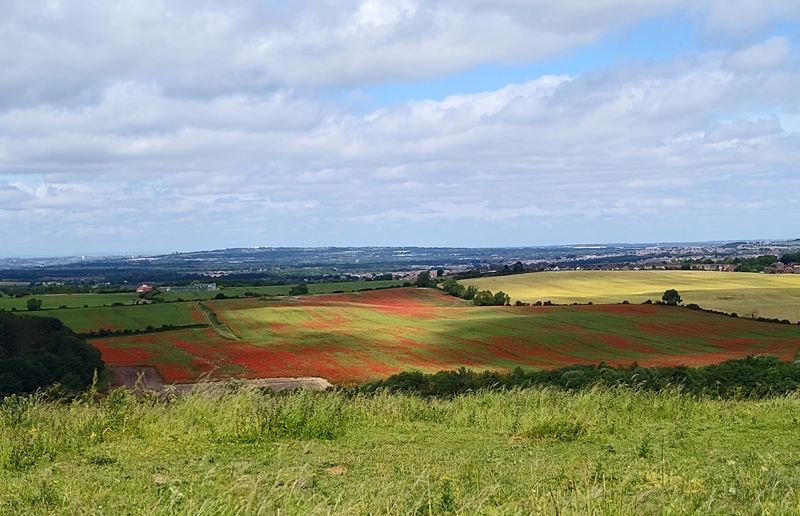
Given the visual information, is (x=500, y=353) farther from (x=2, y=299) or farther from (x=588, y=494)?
(x=2, y=299)

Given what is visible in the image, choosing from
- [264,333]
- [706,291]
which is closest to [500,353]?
[264,333]

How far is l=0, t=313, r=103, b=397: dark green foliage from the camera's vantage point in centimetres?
3844

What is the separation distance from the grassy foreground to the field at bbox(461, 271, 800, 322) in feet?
199

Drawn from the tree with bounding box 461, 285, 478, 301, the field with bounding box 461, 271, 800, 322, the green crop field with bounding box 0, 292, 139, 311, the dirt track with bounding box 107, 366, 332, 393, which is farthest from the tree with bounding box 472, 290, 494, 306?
the dirt track with bounding box 107, 366, 332, 393

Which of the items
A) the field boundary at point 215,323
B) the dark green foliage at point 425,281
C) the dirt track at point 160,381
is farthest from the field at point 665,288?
the dirt track at point 160,381

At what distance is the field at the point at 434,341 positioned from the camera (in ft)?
143

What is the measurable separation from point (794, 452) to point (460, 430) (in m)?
4.82

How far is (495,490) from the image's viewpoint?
21.7ft

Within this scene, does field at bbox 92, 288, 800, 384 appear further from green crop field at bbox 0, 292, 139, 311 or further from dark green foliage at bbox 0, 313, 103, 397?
green crop field at bbox 0, 292, 139, 311

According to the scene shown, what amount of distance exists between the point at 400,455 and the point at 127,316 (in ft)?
232

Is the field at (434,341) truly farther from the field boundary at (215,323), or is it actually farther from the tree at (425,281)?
the tree at (425,281)

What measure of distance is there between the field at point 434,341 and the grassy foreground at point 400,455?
24845mm

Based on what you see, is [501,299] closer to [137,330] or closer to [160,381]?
[137,330]

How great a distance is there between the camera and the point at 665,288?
91125mm
